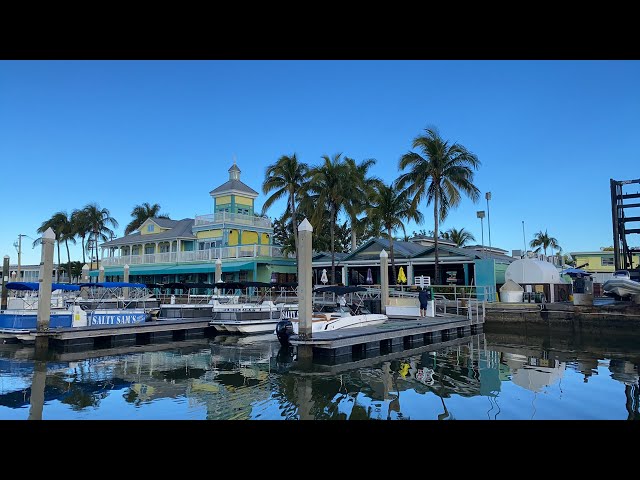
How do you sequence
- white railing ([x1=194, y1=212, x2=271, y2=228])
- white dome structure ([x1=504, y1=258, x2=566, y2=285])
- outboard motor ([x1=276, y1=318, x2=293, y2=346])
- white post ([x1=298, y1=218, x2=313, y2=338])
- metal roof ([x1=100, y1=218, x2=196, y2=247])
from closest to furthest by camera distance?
white post ([x1=298, y1=218, x2=313, y2=338]) → outboard motor ([x1=276, y1=318, x2=293, y2=346]) → white dome structure ([x1=504, y1=258, x2=566, y2=285]) → white railing ([x1=194, y1=212, x2=271, y2=228]) → metal roof ([x1=100, y1=218, x2=196, y2=247])

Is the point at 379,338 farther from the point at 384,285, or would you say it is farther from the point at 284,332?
the point at 384,285

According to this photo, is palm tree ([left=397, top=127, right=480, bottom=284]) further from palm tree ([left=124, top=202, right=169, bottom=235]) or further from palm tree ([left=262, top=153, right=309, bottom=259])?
palm tree ([left=124, top=202, right=169, bottom=235])

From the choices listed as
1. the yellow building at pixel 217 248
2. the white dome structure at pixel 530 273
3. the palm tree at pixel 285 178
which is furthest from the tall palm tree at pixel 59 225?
the white dome structure at pixel 530 273

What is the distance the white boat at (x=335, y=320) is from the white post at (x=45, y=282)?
30.0ft

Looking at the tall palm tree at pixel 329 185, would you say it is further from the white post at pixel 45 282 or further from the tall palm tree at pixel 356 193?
the white post at pixel 45 282

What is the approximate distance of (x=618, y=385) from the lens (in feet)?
42.5

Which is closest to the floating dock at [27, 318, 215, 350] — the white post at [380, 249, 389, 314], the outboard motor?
the outboard motor

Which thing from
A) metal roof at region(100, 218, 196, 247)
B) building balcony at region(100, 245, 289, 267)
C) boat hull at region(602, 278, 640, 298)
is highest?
metal roof at region(100, 218, 196, 247)

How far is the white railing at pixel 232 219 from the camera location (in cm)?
4162

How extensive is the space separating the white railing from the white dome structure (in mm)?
22360

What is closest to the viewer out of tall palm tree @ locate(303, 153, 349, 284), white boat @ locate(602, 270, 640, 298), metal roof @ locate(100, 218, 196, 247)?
white boat @ locate(602, 270, 640, 298)

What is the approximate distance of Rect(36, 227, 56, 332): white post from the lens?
17.9m

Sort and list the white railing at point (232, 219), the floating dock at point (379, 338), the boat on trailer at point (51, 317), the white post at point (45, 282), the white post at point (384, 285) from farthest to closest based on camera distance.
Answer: the white railing at point (232, 219), the white post at point (384, 285), the boat on trailer at point (51, 317), the white post at point (45, 282), the floating dock at point (379, 338)
